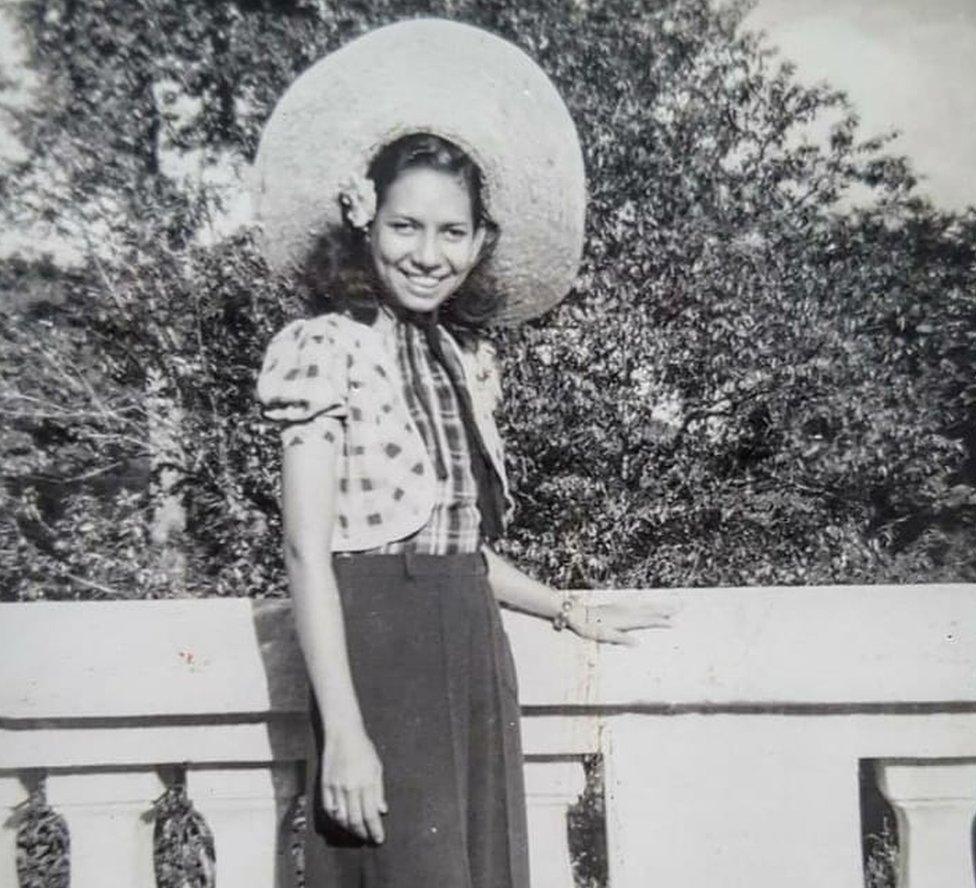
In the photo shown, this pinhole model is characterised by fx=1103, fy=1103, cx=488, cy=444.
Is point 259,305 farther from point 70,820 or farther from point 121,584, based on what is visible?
point 70,820

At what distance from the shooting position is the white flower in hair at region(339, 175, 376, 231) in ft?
3.34

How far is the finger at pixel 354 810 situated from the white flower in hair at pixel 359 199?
0.51 m

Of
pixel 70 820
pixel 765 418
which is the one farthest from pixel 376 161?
pixel 765 418

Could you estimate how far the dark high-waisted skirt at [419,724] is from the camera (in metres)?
0.93

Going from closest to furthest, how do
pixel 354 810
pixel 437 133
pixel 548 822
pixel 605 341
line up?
pixel 354 810 → pixel 437 133 → pixel 548 822 → pixel 605 341

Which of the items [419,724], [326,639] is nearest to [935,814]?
[419,724]

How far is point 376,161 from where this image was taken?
1.01 metres

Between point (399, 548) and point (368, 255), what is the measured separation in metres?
0.28

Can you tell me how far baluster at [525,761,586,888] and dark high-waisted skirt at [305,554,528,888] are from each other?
0.45ft

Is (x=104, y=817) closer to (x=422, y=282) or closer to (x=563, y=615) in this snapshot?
(x=563, y=615)

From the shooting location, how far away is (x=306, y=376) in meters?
0.93

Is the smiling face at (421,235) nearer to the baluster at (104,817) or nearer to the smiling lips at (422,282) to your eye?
the smiling lips at (422,282)

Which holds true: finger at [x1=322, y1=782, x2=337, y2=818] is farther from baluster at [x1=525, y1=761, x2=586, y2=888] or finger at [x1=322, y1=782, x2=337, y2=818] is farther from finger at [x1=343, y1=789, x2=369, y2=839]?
baluster at [x1=525, y1=761, x2=586, y2=888]

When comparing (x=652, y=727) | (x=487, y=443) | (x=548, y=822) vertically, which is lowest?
(x=548, y=822)
